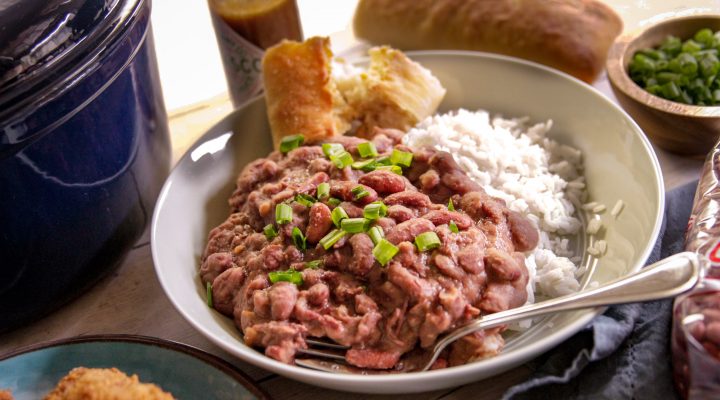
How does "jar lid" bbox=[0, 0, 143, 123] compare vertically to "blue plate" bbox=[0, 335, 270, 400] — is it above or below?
above

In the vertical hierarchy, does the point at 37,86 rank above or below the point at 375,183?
above

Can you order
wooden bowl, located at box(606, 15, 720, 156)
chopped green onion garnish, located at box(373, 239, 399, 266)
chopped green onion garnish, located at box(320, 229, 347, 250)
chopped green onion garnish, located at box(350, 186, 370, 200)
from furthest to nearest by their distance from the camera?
wooden bowl, located at box(606, 15, 720, 156) < chopped green onion garnish, located at box(350, 186, 370, 200) < chopped green onion garnish, located at box(320, 229, 347, 250) < chopped green onion garnish, located at box(373, 239, 399, 266)

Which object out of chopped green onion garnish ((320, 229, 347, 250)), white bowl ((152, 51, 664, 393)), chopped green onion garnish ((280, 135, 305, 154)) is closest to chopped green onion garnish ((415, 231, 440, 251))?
chopped green onion garnish ((320, 229, 347, 250))

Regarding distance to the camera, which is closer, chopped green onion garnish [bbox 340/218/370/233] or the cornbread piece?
the cornbread piece

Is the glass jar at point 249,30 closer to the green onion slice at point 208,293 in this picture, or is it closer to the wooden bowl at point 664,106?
the green onion slice at point 208,293

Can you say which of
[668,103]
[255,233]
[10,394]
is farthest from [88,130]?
[668,103]

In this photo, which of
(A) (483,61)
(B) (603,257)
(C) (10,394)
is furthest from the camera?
(A) (483,61)

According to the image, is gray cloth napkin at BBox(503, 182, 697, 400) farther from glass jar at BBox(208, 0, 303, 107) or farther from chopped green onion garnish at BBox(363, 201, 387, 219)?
glass jar at BBox(208, 0, 303, 107)

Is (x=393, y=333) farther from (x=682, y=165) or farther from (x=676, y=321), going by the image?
(x=682, y=165)
